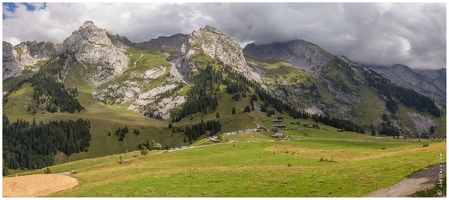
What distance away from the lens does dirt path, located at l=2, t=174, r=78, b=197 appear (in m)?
52.6

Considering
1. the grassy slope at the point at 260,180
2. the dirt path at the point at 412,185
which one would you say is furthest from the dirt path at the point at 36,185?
the dirt path at the point at 412,185

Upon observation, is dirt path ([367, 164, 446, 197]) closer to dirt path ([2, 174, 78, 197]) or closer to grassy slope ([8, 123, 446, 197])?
grassy slope ([8, 123, 446, 197])

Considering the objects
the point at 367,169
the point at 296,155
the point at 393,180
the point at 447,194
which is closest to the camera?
the point at 447,194

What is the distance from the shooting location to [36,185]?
56.5 m

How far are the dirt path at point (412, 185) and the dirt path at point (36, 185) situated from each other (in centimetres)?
5232

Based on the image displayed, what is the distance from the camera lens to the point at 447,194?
3034cm

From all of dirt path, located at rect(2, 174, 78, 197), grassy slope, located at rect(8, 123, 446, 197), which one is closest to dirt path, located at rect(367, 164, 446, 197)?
grassy slope, located at rect(8, 123, 446, 197)

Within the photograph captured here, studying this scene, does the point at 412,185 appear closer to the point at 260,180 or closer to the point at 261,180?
the point at 261,180

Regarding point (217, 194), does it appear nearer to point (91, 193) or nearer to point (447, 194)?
point (91, 193)

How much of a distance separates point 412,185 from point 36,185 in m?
60.6

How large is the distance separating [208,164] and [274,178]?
85.1 feet

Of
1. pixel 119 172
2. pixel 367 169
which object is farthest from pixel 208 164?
pixel 367 169

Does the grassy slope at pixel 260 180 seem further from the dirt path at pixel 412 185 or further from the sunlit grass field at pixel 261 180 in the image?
the dirt path at pixel 412 185

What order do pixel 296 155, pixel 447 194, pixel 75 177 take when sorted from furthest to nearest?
pixel 296 155, pixel 75 177, pixel 447 194
